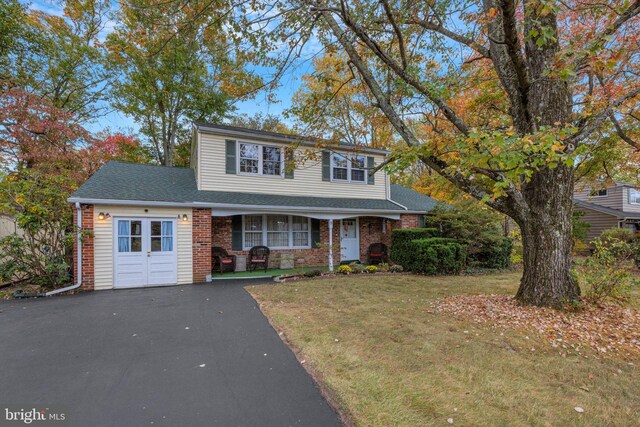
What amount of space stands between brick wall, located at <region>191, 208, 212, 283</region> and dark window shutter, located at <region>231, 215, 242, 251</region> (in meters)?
1.67

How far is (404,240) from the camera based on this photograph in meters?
10.7

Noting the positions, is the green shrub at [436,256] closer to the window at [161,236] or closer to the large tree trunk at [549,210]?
the large tree trunk at [549,210]

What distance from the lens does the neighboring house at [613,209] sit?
18.8 meters

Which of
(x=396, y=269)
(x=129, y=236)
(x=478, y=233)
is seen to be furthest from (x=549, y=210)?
(x=129, y=236)

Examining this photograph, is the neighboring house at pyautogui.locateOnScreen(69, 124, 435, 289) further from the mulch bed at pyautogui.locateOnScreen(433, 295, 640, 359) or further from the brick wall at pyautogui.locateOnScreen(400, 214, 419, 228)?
the mulch bed at pyautogui.locateOnScreen(433, 295, 640, 359)

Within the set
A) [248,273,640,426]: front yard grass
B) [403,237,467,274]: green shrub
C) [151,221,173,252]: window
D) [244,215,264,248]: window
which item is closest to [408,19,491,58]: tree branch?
[248,273,640,426]: front yard grass

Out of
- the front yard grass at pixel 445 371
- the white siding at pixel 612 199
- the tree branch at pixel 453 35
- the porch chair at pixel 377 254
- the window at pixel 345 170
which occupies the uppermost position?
the tree branch at pixel 453 35

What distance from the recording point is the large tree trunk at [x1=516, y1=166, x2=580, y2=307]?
513 cm

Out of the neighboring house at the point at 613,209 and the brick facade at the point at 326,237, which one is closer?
the brick facade at the point at 326,237

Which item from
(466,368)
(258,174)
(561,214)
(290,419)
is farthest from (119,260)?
(561,214)

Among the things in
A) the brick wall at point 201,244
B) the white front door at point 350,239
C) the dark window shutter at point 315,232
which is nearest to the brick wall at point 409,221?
the white front door at point 350,239

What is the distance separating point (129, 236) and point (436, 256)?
9.47m

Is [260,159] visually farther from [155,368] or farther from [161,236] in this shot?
[155,368]

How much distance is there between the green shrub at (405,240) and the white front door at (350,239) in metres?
2.05
